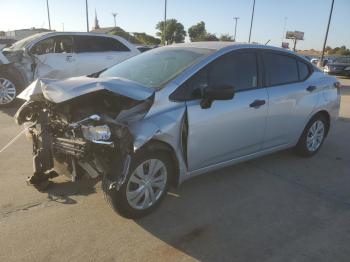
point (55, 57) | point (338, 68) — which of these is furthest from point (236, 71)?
point (338, 68)

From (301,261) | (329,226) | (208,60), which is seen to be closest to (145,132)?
(208,60)

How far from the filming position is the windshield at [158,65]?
3810 mm

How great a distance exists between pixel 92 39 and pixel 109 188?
720 centimetres

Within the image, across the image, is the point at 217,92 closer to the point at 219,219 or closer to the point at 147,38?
the point at 219,219

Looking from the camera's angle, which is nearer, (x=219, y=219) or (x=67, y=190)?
(x=219, y=219)

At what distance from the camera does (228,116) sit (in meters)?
3.94

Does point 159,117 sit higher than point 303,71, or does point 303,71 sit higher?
point 303,71

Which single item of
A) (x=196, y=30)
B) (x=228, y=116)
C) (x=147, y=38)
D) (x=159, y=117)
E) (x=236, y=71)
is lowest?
(x=147, y=38)

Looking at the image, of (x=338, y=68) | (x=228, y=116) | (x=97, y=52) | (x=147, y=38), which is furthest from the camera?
(x=147, y=38)

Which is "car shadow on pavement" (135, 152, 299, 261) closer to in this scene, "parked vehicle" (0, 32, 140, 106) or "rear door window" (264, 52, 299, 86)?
"rear door window" (264, 52, 299, 86)

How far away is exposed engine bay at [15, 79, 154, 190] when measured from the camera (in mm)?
3090

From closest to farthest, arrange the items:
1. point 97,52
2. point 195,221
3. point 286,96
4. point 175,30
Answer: point 195,221 → point 286,96 → point 97,52 → point 175,30

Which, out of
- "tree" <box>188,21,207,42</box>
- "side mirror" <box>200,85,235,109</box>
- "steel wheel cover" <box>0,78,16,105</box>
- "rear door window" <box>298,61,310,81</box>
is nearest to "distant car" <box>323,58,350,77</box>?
"rear door window" <box>298,61,310,81</box>

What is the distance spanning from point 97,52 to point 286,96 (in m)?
6.23
